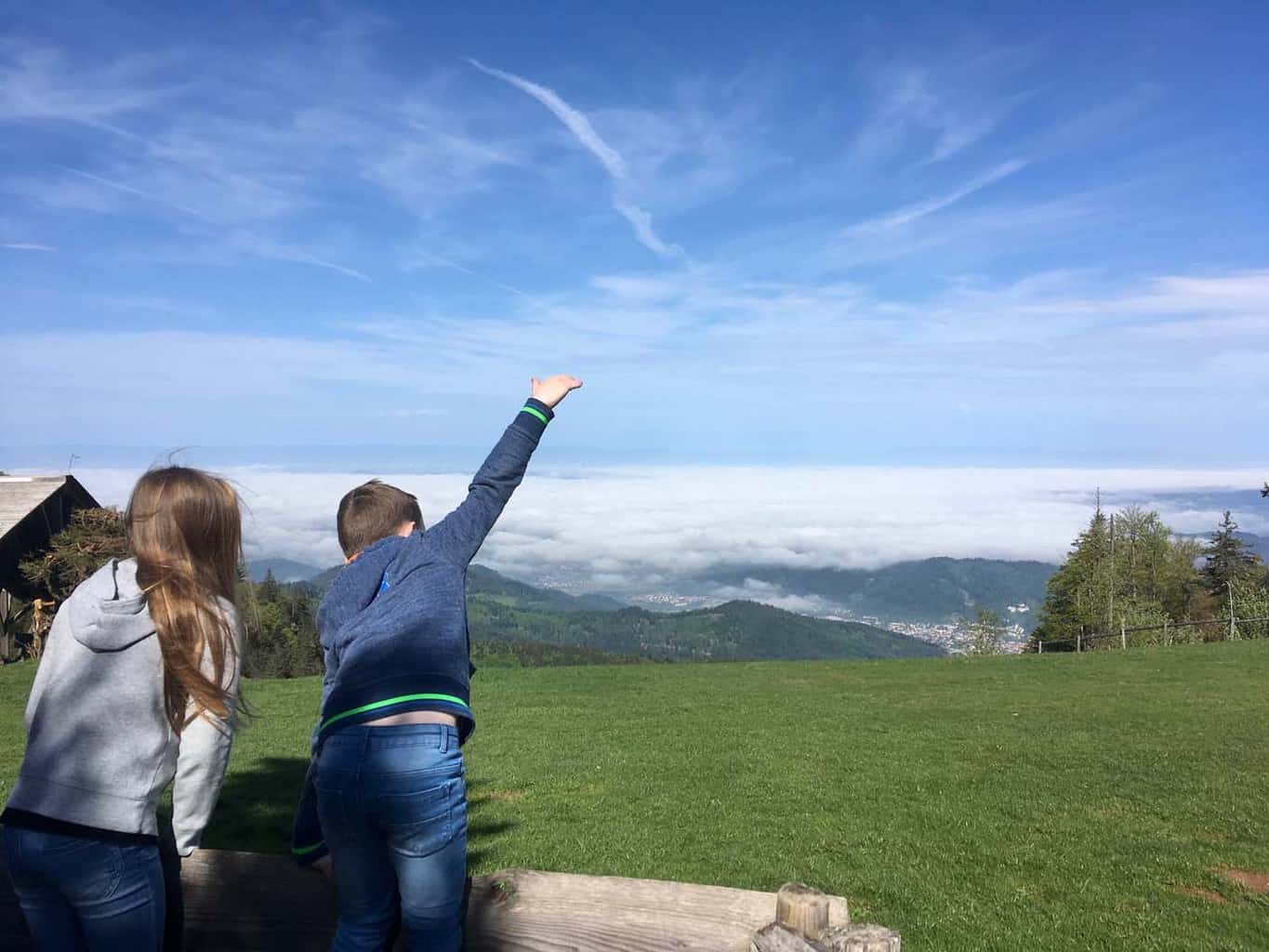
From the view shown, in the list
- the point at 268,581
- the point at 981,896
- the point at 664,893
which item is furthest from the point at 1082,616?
the point at 664,893

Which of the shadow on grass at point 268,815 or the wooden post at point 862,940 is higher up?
the wooden post at point 862,940

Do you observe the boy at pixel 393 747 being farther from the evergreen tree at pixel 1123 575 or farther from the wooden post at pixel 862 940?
the evergreen tree at pixel 1123 575

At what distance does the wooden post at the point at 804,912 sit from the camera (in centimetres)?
274

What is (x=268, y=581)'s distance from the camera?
44.8 meters

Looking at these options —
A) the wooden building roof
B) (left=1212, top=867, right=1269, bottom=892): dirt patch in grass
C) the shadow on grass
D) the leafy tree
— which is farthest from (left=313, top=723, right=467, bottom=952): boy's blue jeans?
the leafy tree

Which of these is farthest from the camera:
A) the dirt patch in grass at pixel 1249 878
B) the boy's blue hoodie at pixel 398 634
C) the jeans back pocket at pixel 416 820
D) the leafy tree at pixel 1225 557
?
the leafy tree at pixel 1225 557

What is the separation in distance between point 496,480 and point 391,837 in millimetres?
1296

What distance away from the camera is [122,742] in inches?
113

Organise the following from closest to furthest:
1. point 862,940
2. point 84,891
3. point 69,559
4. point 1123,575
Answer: point 862,940
point 84,891
point 69,559
point 1123,575

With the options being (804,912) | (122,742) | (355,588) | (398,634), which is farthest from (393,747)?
(804,912)

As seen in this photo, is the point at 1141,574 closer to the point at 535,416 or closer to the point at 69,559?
the point at 69,559

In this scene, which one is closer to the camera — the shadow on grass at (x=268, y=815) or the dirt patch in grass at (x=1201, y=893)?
the dirt patch in grass at (x=1201, y=893)

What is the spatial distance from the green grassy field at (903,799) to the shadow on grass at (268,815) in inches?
1.7

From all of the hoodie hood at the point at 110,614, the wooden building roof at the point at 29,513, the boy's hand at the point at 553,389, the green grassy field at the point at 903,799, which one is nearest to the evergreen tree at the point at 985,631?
the green grassy field at the point at 903,799
